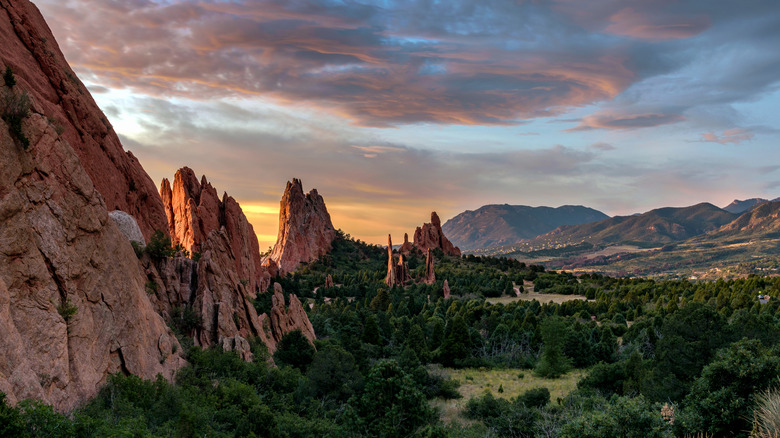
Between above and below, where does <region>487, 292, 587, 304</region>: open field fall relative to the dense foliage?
below

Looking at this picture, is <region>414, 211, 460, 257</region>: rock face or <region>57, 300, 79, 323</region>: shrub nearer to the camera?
<region>57, 300, 79, 323</region>: shrub

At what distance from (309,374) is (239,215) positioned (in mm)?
39990

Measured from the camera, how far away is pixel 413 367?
4356 cm

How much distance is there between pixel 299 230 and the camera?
145 meters

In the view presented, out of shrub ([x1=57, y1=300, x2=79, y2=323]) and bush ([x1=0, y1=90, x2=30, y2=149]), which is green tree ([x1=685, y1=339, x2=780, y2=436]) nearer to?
shrub ([x1=57, y1=300, x2=79, y2=323])

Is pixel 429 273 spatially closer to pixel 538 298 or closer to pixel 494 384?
pixel 538 298

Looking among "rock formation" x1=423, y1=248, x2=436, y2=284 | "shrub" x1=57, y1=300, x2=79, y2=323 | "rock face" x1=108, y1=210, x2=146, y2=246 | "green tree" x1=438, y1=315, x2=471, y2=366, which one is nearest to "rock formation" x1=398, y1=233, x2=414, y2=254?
"rock formation" x1=423, y1=248, x2=436, y2=284

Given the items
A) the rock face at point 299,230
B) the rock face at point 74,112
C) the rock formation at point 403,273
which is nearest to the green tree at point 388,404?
the rock face at point 74,112

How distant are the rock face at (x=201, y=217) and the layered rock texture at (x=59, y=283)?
38014 mm

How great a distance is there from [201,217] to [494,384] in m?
44.0

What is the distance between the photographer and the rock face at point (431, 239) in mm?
150250

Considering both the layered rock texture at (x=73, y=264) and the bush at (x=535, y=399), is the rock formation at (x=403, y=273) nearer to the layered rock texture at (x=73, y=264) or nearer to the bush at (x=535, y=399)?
the bush at (x=535, y=399)

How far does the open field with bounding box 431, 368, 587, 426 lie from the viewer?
39.6m

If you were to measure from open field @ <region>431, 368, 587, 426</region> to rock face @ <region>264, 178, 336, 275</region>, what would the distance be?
298 feet
